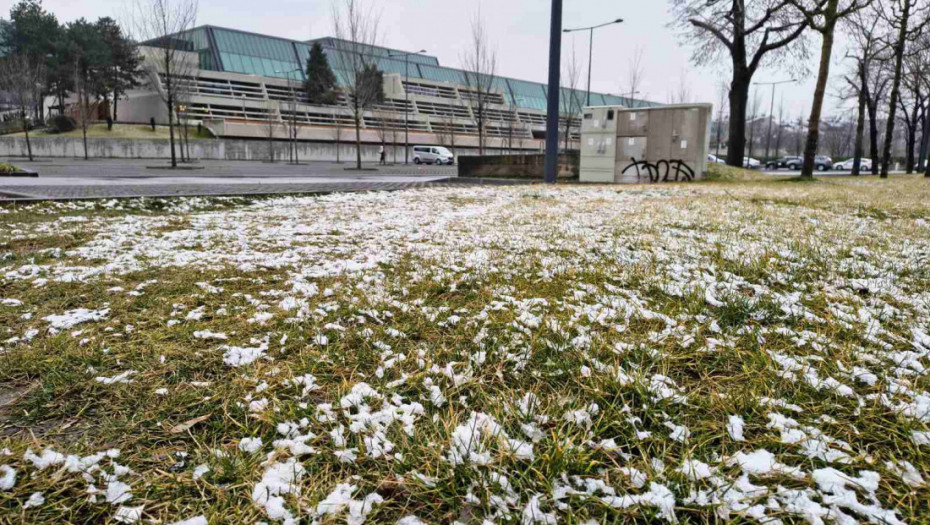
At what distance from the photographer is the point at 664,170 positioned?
17.2 metres

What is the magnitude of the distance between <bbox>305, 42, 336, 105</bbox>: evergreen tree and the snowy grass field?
5755cm

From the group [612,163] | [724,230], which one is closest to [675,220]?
[724,230]

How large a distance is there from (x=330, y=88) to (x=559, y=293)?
2376 inches

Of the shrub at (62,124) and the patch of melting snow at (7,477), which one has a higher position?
the shrub at (62,124)

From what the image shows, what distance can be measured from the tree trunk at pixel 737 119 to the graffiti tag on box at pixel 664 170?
29.3ft

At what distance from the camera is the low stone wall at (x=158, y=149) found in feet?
132

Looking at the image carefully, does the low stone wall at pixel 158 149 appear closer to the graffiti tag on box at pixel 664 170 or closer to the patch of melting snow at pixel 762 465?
the graffiti tag on box at pixel 664 170

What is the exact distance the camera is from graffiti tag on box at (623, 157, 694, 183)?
55.9 feet

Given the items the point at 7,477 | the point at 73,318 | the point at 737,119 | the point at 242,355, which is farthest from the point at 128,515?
the point at 737,119

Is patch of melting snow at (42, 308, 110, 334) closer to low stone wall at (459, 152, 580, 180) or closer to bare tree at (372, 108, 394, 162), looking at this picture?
low stone wall at (459, 152, 580, 180)

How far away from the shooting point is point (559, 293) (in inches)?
141

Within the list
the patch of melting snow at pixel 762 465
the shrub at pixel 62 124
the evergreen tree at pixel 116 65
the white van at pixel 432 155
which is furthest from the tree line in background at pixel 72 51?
the patch of melting snow at pixel 762 465

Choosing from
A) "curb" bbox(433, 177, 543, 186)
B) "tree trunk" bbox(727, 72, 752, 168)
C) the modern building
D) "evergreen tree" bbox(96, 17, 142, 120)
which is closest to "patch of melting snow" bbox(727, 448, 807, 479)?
"curb" bbox(433, 177, 543, 186)

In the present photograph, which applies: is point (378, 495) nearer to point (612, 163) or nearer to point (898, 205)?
point (898, 205)
